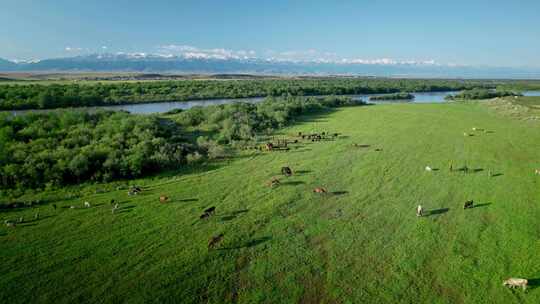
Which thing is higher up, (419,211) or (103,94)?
(103,94)

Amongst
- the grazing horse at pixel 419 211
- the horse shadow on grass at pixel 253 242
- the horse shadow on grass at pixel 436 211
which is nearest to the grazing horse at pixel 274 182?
the horse shadow on grass at pixel 253 242

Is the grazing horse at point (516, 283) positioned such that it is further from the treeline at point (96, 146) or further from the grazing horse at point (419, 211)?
the treeline at point (96, 146)

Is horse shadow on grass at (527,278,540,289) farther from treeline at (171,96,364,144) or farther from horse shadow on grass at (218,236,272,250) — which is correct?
treeline at (171,96,364,144)

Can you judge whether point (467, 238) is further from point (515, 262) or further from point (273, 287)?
point (273, 287)

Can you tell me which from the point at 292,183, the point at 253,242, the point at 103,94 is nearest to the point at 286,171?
the point at 292,183

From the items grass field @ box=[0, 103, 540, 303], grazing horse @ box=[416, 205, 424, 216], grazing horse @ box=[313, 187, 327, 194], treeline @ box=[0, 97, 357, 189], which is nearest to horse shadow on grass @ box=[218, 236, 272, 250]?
grass field @ box=[0, 103, 540, 303]

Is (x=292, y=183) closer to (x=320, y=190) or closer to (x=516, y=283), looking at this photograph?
(x=320, y=190)

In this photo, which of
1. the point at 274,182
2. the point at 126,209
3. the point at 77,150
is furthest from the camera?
the point at 77,150

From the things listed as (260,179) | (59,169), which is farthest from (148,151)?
(260,179)
